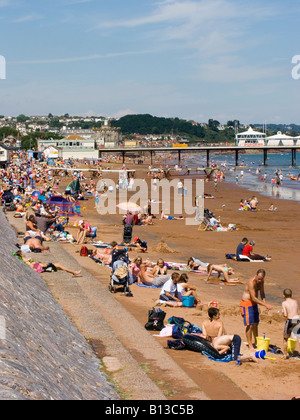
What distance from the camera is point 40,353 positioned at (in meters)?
6.66

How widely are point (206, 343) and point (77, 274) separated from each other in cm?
485

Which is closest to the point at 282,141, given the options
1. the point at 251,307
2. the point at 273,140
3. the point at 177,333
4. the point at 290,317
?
the point at 273,140

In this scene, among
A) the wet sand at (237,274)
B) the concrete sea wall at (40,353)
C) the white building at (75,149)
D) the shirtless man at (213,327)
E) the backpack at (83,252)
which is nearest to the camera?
the concrete sea wall at (40,353)

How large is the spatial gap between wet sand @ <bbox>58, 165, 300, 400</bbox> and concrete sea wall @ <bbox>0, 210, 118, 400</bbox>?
1.38 meters

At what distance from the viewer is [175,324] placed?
9.86m

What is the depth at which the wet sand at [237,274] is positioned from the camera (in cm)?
797

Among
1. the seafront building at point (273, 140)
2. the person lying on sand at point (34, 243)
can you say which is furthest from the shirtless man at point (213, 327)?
the seafront building at point (273, 140)

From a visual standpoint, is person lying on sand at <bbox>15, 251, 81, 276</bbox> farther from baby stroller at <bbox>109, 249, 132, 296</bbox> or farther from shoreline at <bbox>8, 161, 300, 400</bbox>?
baby stroller at <bbox>109, 249, 132, 296</bbox>

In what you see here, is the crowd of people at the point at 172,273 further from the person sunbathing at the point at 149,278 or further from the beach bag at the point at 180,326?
the beach bag at the point at 180,326

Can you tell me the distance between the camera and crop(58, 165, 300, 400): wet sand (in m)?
7.97

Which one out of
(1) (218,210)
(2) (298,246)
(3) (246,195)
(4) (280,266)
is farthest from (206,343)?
(3) (246,195)

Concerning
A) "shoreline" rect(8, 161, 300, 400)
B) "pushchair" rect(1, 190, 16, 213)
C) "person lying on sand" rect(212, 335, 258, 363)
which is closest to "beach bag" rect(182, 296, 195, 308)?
"shoreline" rect(8, 161, 300, 400)

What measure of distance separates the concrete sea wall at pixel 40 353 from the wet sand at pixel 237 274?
138 centimetres
